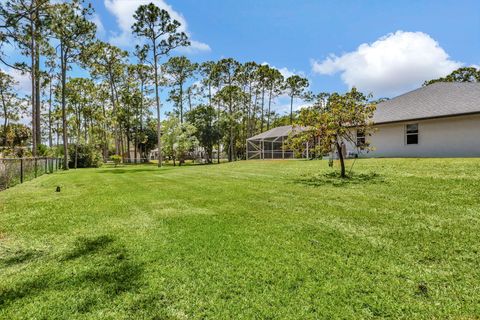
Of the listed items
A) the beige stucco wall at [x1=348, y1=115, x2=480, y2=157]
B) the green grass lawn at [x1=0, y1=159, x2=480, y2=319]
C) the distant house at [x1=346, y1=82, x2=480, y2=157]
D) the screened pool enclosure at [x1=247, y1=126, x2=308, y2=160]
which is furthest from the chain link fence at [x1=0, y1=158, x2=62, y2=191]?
the screened pool enclosure at [x1=247, y1=126, x2=308, y2=160]

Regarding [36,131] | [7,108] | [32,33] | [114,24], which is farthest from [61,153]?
[32,33]

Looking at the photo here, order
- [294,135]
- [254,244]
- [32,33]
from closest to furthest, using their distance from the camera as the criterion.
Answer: [254,244] < [32,33] < [294,135]

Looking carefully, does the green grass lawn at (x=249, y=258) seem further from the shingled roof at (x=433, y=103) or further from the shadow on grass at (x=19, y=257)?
the shingled roof at (x=433, y=103)

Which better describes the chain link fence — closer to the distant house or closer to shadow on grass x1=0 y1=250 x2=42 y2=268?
shadow on grass x1=0 y1=250 x2=42 y2=268

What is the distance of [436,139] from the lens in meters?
15.3

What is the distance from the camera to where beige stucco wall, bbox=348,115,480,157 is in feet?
46.3

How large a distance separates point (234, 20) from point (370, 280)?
1701 cm

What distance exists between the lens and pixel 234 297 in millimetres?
2727

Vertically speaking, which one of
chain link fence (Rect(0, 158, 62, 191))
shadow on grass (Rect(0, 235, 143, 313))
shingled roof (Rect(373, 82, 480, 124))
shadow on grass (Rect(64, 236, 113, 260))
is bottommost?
shadow on grass (Rect(0, 235, 143, 313))

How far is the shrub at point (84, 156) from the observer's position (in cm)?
2878

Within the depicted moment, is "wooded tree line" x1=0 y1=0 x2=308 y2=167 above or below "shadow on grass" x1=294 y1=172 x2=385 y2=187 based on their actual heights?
above

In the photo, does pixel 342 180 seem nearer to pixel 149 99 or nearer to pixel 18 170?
pixel 18 170

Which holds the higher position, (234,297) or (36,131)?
(36,131)

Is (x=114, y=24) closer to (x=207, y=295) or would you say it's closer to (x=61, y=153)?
(x=61, y=153)
